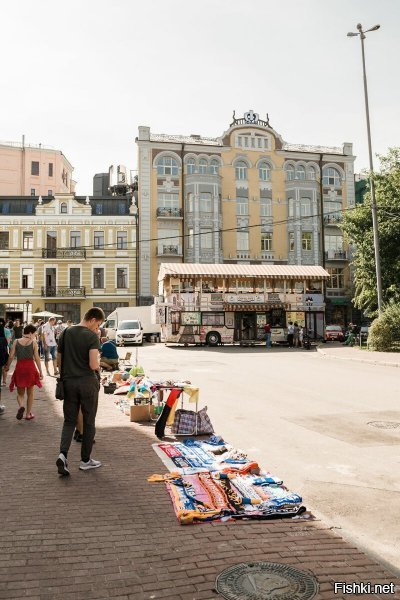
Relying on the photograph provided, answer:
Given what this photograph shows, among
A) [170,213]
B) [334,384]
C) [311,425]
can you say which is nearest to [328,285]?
[170,213]

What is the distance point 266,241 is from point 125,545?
46.6 m

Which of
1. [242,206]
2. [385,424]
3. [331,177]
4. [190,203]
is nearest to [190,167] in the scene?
[190,203]

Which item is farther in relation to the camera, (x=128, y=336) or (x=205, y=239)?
(x=205, y=239)

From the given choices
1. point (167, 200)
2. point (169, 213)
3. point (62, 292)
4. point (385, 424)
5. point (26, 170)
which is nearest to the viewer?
point (385, 424)

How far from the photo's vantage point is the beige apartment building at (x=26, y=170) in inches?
2470

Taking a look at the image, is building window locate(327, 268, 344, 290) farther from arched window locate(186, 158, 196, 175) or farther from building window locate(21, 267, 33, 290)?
building window locate(21, 267, 33, 290)

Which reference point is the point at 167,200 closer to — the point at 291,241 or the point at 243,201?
the point at 243,201

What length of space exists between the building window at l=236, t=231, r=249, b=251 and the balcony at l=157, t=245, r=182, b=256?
5.93 meters

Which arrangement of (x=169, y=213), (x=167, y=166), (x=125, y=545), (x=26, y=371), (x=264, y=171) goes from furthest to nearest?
(x=264, y=171) < (x=167, y=166) < (x=169, y=213) < (x=26, y=371) < (x=125, y=545)

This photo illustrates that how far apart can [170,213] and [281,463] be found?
A: 42.2 meters

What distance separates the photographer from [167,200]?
4750 centimetres

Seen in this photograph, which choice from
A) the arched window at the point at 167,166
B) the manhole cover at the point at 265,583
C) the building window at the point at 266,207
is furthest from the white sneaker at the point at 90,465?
the building window at the point at 266,207

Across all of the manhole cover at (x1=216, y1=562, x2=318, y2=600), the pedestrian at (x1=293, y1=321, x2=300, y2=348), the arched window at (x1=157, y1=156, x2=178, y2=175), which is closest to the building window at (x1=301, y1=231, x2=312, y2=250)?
the arched window at (x1=157, y1=156, x2=178, y2=175)

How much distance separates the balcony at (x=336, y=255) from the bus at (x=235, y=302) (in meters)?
11.4
